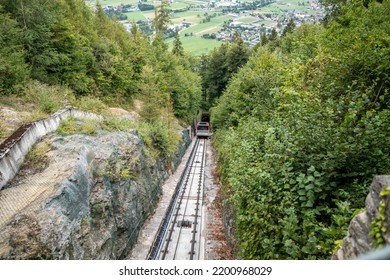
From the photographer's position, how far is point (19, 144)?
8641 millimetres

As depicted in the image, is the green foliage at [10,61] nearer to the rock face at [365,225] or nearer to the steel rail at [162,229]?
the steel rail at [162,229]

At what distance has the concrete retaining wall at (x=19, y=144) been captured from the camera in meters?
7.76

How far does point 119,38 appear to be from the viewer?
30.2 metres

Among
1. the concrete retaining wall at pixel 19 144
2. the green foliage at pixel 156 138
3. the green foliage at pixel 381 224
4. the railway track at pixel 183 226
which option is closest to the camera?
the green foliage at pixel 381 224

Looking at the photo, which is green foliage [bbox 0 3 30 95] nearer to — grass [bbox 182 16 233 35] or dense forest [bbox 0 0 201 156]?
dense forest [bbox 0 0 201 156]

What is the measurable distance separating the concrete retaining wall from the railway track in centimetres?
667

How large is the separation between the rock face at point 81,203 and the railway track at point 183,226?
1.30 meters

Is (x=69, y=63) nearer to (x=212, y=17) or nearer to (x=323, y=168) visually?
(x=323, y=168)

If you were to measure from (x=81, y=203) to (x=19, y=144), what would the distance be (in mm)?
2730

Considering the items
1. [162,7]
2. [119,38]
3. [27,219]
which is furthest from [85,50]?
[162,7]

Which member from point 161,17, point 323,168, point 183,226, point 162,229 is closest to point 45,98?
point 162,229

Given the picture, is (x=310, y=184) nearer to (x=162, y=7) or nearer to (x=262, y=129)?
(x=262, y=129)

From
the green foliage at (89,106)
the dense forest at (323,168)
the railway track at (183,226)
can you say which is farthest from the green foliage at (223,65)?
the dense forest at (323,168)
